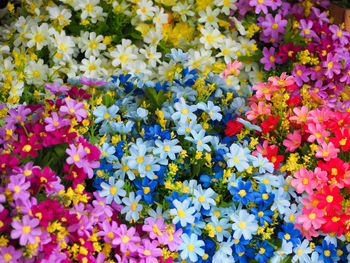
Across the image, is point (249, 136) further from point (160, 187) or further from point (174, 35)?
point (174, 35)

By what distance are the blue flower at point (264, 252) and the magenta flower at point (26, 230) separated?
608 mm

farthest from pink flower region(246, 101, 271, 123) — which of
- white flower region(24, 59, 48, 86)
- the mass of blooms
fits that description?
white flower region(24, 59, 48, 86)

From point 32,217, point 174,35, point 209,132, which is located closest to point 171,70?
point 174,35

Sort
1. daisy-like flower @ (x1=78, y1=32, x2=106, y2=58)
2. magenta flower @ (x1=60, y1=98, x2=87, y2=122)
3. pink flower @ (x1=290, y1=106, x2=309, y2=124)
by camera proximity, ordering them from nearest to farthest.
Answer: magenta flower @ (x1=60, y1=98, x2=87, y2=122), pink flower @ (x1=290, y1=106, x2=309, y2=124), daisy-like flower @ (x1=78, y1=32, x2=106, y2=58)

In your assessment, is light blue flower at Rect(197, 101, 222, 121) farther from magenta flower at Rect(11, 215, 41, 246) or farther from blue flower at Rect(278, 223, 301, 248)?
magenta flower at Rect(11, 215, 41, 246)

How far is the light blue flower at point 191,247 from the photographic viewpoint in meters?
1.17

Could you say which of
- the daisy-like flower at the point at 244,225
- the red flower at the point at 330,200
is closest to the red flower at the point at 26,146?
the daisy-like flower at the point at 244,225

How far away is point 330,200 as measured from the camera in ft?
4.08

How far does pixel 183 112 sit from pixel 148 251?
433 mm

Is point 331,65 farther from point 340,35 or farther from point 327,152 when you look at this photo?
point 327,152

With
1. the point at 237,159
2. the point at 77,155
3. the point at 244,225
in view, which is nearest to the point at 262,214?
the point at 244,225

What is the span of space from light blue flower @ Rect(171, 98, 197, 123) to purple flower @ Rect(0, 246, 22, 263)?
581 mm

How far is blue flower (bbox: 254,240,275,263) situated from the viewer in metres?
1.22

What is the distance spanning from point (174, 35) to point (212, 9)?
0.75ft
